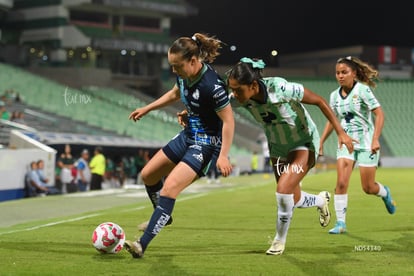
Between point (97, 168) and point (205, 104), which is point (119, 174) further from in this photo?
point (205, 104)

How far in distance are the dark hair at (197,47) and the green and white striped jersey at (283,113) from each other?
714 mm

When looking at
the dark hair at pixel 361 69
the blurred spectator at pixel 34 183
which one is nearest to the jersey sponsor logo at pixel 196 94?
the dark hair at pixel 361 69

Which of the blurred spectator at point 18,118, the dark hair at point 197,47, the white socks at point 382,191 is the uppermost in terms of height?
the dark hair at point 197,47

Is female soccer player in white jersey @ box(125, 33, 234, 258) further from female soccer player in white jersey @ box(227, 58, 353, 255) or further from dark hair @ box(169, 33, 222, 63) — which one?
female soccer player in white jersey @ box(227, 58, 353, 255)

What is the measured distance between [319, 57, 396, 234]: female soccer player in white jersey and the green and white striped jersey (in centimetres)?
221

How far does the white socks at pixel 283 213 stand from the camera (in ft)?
26.4

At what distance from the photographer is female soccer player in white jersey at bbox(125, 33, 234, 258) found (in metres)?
7.65

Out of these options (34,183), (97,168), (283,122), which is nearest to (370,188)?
(283,122)

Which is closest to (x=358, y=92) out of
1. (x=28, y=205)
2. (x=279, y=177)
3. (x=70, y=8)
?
(x=279, y=177)

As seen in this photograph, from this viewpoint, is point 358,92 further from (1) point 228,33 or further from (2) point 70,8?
(1) point 228,33

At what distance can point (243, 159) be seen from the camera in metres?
43.6

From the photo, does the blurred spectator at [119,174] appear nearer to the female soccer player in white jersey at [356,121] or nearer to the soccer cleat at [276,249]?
the female soccer player in white jersey at [356,121]

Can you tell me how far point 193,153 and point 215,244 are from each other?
63.8 inches

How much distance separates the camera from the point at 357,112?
35.1ft
